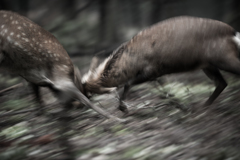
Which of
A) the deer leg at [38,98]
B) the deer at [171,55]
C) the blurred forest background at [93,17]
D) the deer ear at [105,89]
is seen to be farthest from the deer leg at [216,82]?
the blurred forest background at [93,17]

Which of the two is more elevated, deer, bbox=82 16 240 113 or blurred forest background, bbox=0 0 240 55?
blurred forest background, bbox=0 0 240 55

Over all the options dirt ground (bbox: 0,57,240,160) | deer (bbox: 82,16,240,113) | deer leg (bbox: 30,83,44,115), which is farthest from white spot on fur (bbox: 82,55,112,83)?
deer leg (bbox: 30,83,44,115)

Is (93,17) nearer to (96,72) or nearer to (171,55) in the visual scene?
(96,72)

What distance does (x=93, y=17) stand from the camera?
7.00 m

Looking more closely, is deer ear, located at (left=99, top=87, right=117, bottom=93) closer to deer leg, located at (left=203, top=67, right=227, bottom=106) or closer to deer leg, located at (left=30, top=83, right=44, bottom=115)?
deer leg, located at (left=30, top=83, right=44, bottom=115)

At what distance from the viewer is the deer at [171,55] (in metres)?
3.57

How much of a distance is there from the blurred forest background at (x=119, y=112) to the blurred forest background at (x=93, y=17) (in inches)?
0.8

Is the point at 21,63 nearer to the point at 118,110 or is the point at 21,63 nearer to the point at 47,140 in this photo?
the point at 47,140

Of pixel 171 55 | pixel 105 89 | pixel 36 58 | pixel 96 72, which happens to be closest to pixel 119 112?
pixel 105 89

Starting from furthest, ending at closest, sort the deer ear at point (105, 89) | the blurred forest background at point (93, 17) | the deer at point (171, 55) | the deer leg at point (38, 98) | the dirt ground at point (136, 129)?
the blurred forest background at point (93, 17)
the deer leg at point (38, 98)
the deer ear at point (105, 89)
the deer at point (171, 55)
the dirt ground at point (136, 129)

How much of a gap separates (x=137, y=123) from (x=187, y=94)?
127 centimetres

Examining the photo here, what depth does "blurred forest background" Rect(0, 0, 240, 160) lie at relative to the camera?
3209 millimetres

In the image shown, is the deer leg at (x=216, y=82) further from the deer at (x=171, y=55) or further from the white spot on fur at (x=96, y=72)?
the white spot on fur at (x=96, y=72)

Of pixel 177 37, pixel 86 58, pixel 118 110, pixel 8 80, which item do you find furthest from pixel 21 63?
pixel 86 58
